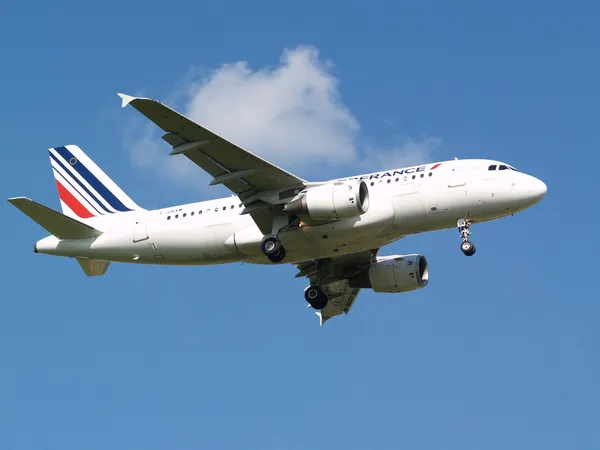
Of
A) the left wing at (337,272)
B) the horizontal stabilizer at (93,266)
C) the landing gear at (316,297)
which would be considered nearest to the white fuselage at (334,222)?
the horizontal stabilizer at (93,266)

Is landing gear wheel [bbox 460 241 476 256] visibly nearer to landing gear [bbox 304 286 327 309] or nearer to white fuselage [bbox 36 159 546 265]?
white fuselage [bbox 36 159 546 265]

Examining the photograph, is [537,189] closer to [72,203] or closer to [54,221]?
[54,221]

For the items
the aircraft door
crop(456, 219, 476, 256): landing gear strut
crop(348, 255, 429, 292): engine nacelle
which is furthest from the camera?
crop(348, 255, 429, 292): engine nacelle

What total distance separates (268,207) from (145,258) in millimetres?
6324

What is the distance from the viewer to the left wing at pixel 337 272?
49.6 meters

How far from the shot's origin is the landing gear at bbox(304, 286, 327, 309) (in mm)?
49156

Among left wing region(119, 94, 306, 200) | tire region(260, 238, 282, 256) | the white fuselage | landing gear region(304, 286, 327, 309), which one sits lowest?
landing gear region(304, 286, 327, 309)

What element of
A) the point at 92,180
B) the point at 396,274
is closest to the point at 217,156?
the point at 92,180

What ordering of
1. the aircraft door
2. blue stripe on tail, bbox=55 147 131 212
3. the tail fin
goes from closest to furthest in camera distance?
the aircraft door < blue stripe on tail, bbox=55 147 131 212 < the tail fin

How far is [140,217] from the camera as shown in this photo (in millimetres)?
47250

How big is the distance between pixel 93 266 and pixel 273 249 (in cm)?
947

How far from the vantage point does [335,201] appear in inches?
1655

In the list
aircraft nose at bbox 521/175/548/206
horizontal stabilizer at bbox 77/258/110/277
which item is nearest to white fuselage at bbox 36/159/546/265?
aircraft nose at bbox 521/175/548/206

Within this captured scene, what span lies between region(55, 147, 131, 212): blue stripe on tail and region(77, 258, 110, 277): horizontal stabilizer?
259 centimetres
